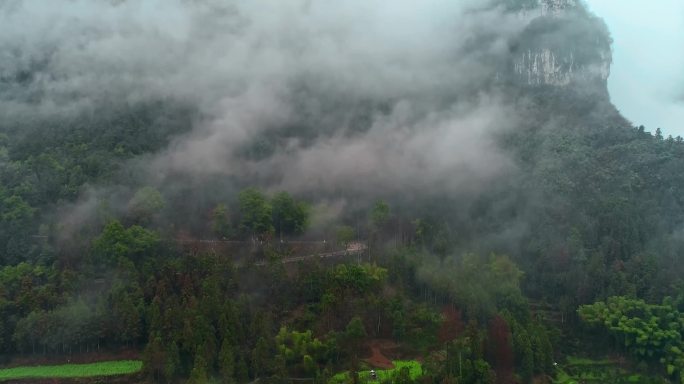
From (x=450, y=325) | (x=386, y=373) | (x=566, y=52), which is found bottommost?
(x=386, y=373)

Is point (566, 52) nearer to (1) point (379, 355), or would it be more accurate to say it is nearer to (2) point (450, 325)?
(2) point (450, 325)

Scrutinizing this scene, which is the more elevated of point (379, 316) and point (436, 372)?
point (379, 316)

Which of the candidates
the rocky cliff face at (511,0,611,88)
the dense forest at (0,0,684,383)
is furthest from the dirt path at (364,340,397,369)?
the rocky cliff face at (511,0,611,88)

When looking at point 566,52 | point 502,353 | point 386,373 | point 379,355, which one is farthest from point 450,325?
point 566,52

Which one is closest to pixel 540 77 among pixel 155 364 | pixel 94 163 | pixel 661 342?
pixel 661 342

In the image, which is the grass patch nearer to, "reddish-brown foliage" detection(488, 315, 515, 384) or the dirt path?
the dirt path

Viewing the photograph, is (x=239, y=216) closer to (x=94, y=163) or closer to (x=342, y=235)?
(x=342, y=235)
